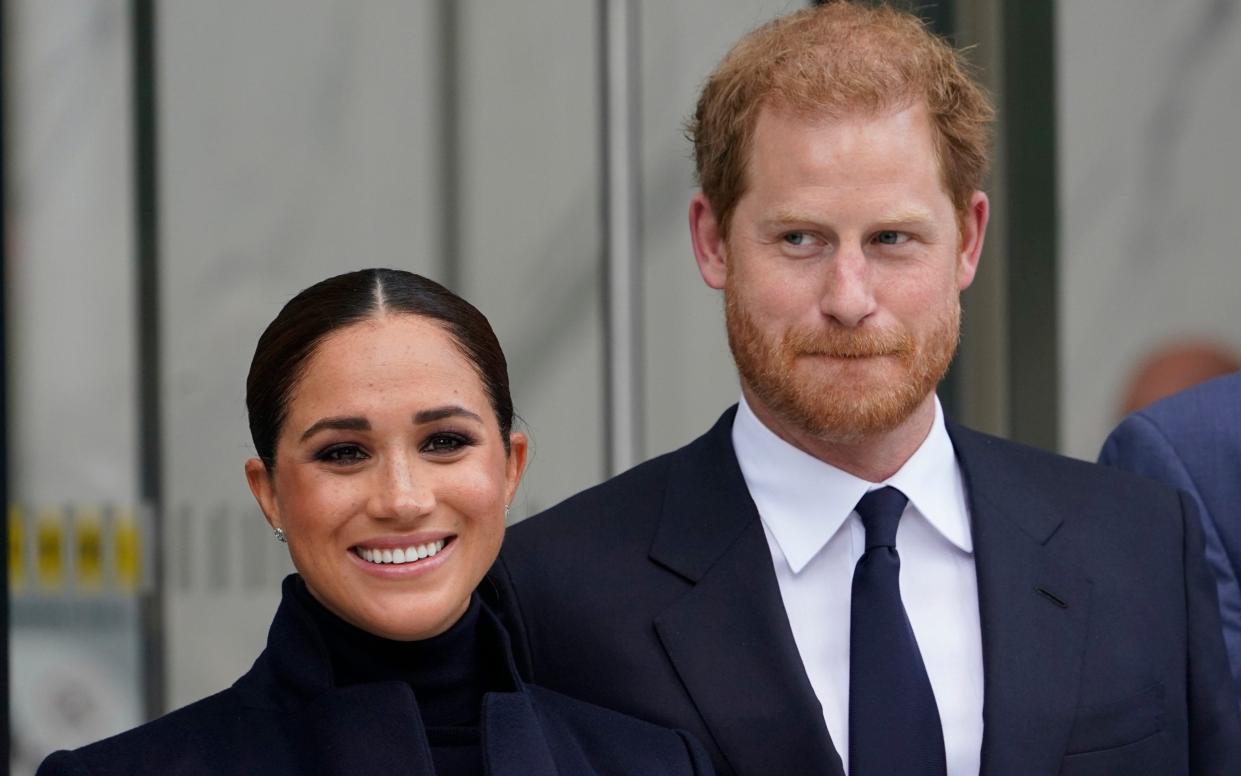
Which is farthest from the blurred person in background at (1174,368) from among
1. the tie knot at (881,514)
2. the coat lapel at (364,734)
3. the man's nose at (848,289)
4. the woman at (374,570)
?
the coat lapel at (364,734)

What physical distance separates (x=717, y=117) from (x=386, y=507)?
0.72m

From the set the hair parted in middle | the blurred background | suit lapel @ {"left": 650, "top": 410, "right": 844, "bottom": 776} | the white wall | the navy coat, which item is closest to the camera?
the navy coat

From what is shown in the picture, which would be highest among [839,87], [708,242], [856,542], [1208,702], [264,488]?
[839,87]

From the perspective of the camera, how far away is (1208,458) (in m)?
2.78

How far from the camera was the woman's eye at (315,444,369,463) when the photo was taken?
2.15 meters

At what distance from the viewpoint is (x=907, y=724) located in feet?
7.61

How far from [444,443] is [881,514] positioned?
0.56 metres

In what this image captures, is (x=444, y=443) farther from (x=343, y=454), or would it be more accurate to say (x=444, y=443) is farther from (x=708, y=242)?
(x=708, y=242)

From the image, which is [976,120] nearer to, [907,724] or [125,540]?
[907,724]

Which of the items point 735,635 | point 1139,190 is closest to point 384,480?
point 735,635

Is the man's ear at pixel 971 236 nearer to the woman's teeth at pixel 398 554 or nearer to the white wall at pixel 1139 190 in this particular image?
the woman's teeth at pixel 398 554

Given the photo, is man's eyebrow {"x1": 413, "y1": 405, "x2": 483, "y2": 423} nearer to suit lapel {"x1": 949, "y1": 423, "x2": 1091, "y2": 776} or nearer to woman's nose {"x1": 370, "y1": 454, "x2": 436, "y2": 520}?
woman's nose {"x1": 370, "y1": 454, "x2": 436, "y2": 520}

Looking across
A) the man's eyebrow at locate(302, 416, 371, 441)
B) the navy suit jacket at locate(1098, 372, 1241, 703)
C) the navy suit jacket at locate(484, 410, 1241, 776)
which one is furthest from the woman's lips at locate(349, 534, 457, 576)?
the navy suit jacket at locate(1098, 372, 1241, 703)

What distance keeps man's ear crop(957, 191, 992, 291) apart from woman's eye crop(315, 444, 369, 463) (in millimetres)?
780
